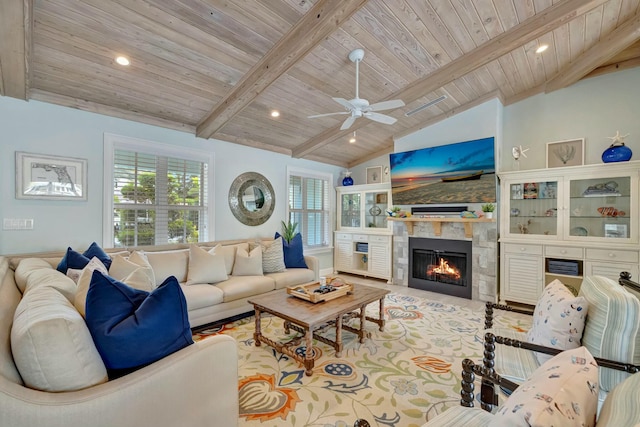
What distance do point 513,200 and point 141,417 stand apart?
489cm

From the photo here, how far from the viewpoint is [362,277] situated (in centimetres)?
598

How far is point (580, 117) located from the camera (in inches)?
162

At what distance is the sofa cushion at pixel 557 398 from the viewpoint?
2.44 feet

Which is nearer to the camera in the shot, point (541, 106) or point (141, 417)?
point (141, 417)

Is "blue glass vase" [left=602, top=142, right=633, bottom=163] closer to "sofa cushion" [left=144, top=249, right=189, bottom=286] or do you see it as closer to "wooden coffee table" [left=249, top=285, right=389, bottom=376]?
"wooden coffee table" [left=249, top=285, right=389, bottom=376]

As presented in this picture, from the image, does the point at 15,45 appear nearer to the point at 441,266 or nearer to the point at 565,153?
the point at 441,266

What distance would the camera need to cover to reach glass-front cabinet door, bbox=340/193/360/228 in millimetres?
6199

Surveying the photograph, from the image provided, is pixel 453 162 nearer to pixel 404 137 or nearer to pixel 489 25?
pixel 404 137

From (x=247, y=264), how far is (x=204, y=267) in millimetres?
611

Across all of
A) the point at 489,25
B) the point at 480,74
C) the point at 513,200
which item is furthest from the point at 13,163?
the point at 513,200

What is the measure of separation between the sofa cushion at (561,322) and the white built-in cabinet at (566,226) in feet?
8.79

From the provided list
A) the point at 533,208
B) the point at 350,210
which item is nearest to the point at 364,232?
the point at 350,210

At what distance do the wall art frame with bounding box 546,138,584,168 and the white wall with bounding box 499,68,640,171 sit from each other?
0.06 m

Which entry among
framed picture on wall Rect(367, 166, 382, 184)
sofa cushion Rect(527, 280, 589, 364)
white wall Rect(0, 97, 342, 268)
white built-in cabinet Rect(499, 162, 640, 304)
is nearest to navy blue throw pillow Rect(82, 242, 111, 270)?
white wall Rect(0, 97, 342, 268)
